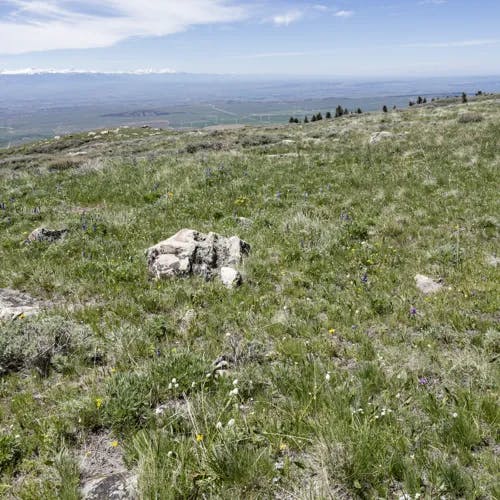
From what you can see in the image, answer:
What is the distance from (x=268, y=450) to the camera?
3744 mm

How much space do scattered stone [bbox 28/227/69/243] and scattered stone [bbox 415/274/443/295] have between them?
9061 millimetres

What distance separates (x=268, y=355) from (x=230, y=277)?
8.54 ft

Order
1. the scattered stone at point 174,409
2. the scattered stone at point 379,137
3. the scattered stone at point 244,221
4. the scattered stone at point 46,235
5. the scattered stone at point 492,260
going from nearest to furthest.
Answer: the scattered stone at point 174,409 < the scattered stone at point 492,260 < the scattered stone at point 46,235 < the scattered stone at point 244,221 < the scattered stone at point 379,137

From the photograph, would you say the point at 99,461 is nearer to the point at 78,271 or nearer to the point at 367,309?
the point at 367,309

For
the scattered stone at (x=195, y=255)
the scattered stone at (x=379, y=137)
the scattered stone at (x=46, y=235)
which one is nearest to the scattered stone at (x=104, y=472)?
the scattered stone at (x=195, y=255)

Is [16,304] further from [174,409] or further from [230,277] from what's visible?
[174,409]

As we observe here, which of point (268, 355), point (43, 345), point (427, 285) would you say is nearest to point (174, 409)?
point (268, 355)

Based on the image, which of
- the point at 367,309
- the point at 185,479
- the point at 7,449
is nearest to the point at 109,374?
the point at 7,449

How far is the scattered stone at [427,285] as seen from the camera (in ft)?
24.5

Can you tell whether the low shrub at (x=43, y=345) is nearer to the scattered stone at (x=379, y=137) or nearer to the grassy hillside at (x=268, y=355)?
the grassy hillside at (x=268, y=355)

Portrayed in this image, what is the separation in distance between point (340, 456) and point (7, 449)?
3.34m

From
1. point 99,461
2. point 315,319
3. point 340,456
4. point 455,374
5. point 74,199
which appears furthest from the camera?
point 74,199

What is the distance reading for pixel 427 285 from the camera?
7625 millimetres

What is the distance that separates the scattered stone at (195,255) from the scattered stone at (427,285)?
12.7 feet
